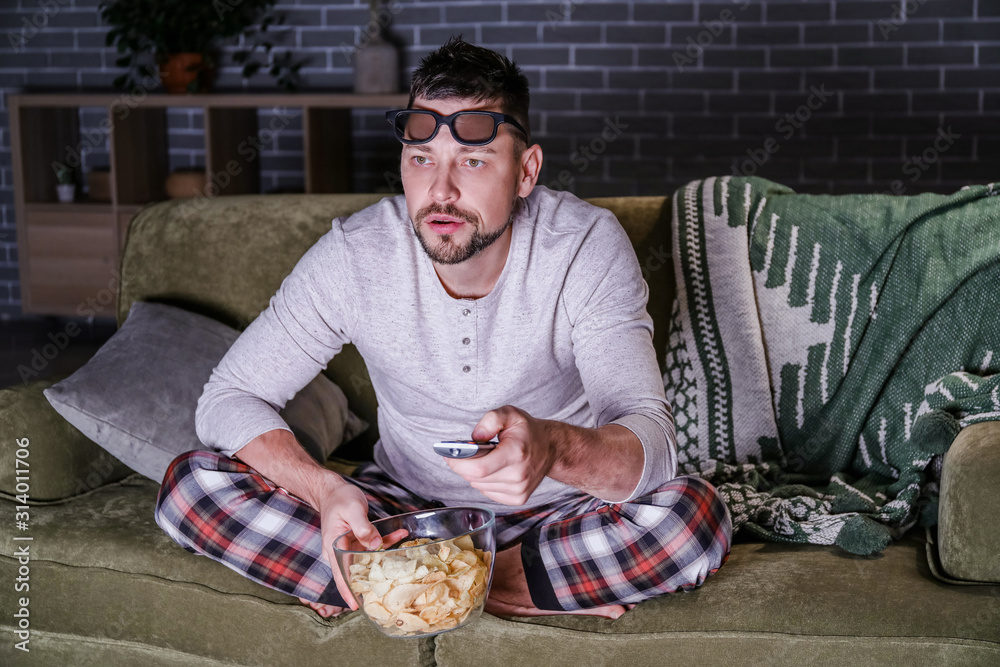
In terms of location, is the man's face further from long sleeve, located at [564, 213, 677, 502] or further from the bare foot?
the bare foot

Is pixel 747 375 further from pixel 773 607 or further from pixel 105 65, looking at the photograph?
pixel 105 65

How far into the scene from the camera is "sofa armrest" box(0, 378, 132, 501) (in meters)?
1.57

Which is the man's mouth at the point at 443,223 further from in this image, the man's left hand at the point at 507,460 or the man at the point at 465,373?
the man's left hand at the point at 507,460

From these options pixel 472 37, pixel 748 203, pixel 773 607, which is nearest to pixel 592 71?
pixel 472 37

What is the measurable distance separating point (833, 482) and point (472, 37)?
2.77 m

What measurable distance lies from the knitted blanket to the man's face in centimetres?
53

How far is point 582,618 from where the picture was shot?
52.1 inches

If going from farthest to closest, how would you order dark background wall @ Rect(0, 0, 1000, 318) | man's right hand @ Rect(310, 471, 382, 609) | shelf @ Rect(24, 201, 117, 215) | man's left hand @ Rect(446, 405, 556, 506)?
shelf @ Rect(24, 201, 117, 215), dark background wall @ Rect(0, 0, 1000, 318), man's right hand @ Rect(310, 471, 382, 609), man's left hand @ Rect(446, 405, 556, 506)

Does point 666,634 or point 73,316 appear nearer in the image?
point 666,634

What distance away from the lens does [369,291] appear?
150 cm

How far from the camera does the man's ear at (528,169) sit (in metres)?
1.48

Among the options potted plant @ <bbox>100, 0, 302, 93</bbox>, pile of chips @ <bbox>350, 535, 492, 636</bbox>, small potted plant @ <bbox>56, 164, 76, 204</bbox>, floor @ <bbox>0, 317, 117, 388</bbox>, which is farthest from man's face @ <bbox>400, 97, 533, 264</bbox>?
small potted plant @ <bbox>56, 164, 76, 204</bbox>

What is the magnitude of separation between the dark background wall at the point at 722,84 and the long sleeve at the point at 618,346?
95.1 inches

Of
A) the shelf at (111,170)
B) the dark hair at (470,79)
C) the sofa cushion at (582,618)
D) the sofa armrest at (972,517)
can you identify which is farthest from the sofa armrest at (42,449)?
the shelf at (111,170)
